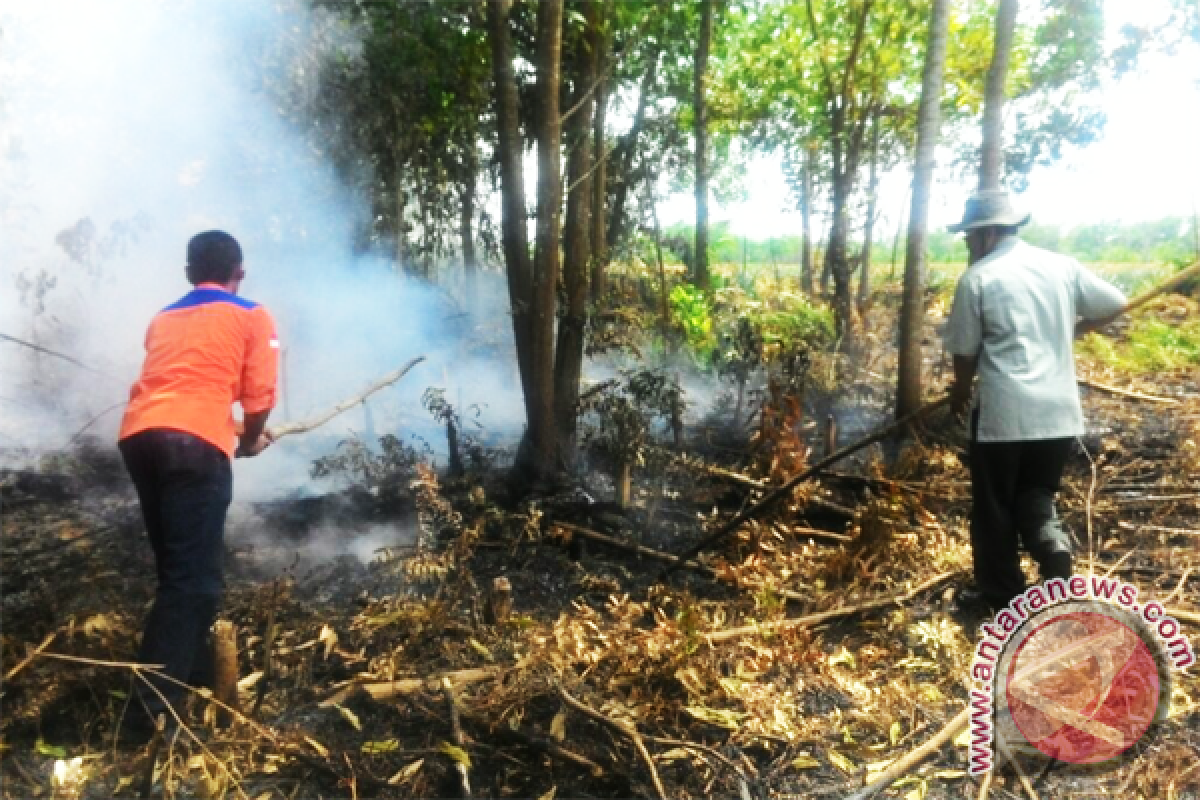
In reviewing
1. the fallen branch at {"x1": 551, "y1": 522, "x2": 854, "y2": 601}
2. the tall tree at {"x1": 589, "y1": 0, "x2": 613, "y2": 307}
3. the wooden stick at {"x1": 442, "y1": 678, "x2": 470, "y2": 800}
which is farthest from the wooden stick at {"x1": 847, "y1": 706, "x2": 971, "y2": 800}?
the tall tree at {"x1": 589, "y1": 0, "x2": 613, "y2": 307}

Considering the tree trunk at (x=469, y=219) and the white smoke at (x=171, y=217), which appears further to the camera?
the tree trunk at (x=469, y=219)

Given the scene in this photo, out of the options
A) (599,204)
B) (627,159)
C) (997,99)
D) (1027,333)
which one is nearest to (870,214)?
(627,159)

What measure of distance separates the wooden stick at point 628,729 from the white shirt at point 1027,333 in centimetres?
199

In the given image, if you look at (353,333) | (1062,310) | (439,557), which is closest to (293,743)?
(439,557)

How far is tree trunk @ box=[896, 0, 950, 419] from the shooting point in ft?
19.1

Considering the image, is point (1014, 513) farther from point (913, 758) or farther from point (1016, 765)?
point (913, 758)

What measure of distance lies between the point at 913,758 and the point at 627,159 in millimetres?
9170

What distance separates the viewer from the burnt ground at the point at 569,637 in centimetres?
253

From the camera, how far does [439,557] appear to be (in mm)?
3943

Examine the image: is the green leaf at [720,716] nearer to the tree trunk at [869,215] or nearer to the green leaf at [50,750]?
the green leaf at [50,750]

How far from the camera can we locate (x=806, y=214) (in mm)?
13414

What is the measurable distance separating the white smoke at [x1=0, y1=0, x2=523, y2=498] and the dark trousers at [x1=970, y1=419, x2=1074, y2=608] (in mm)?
4371

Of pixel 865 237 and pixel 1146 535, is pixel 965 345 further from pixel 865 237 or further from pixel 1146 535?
pixel 865 237

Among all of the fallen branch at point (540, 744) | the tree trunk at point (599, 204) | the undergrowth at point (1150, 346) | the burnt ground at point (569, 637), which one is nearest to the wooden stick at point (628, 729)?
the burnt ground at point (569, 637)
